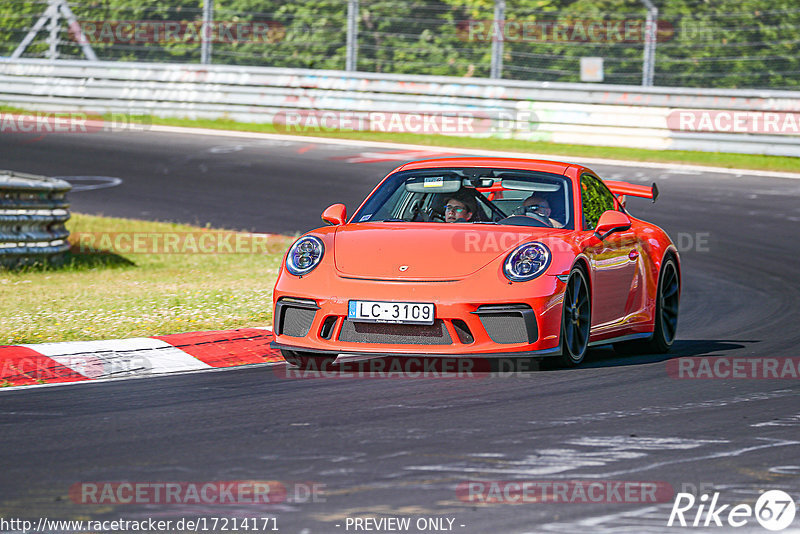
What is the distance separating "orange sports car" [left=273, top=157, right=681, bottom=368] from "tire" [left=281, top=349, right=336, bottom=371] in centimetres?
2

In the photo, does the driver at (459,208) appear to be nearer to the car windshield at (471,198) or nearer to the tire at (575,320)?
the car windshield at (471,198)

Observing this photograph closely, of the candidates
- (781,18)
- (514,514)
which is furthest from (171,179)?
(514,514)

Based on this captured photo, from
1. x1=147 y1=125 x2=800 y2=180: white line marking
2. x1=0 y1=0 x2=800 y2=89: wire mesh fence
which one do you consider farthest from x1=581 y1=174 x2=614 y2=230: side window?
x1=0 y1=0 x2=800 y2=89: wire mesh fence

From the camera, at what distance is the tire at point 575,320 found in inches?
290

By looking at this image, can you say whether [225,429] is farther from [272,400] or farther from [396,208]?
[396,208]

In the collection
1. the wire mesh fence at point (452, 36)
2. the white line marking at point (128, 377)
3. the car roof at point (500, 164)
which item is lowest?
the white line marking at point (128, 377)

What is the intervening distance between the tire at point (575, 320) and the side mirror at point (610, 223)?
0.43 meters

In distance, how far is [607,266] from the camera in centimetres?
807

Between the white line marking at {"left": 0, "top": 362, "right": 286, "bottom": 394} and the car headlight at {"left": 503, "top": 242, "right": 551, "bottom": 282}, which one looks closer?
the white line marking at {"left": 0, "top": 362, "right": 286, "bottom": 394}

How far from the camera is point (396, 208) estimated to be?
27.5ft

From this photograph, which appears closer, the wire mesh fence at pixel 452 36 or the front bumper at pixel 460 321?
the front bumper at pixel 460 321

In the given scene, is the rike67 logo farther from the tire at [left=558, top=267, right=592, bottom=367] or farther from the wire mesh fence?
the wire mesh fence

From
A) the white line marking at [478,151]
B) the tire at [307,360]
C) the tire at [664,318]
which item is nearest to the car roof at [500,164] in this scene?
the tire at [664,318]

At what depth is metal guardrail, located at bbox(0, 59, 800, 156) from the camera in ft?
68.5
